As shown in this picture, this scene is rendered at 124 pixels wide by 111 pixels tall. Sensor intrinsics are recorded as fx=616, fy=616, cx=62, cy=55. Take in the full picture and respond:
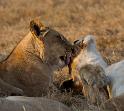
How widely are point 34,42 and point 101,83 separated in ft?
3.39

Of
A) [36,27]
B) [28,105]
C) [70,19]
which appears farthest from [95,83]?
[70,19]

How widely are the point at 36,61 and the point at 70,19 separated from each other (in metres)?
9.54

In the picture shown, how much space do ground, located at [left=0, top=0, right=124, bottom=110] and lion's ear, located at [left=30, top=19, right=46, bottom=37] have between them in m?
2.71

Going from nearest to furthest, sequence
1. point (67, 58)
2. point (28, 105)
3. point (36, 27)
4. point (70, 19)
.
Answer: point (28, 105), point (36, 27), point (67, 58), point (70, 19)

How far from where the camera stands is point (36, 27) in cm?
675

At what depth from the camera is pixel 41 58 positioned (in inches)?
271

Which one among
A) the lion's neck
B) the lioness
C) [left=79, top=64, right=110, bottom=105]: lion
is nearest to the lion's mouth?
the lioness

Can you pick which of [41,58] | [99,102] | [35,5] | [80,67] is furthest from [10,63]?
[35,5]

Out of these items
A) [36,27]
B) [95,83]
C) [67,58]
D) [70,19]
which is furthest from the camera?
[70,19]

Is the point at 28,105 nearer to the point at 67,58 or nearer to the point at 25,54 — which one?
the point at 25,54

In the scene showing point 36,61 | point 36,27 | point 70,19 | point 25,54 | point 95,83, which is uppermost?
point 70,19

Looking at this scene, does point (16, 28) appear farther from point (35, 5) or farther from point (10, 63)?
point (10, 63)

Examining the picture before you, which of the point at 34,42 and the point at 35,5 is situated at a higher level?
the point at 35,5

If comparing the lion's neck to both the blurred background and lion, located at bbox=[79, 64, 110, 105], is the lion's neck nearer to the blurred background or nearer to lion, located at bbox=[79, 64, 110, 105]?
lion, located at bbox=[79, 64, 110, 105]
